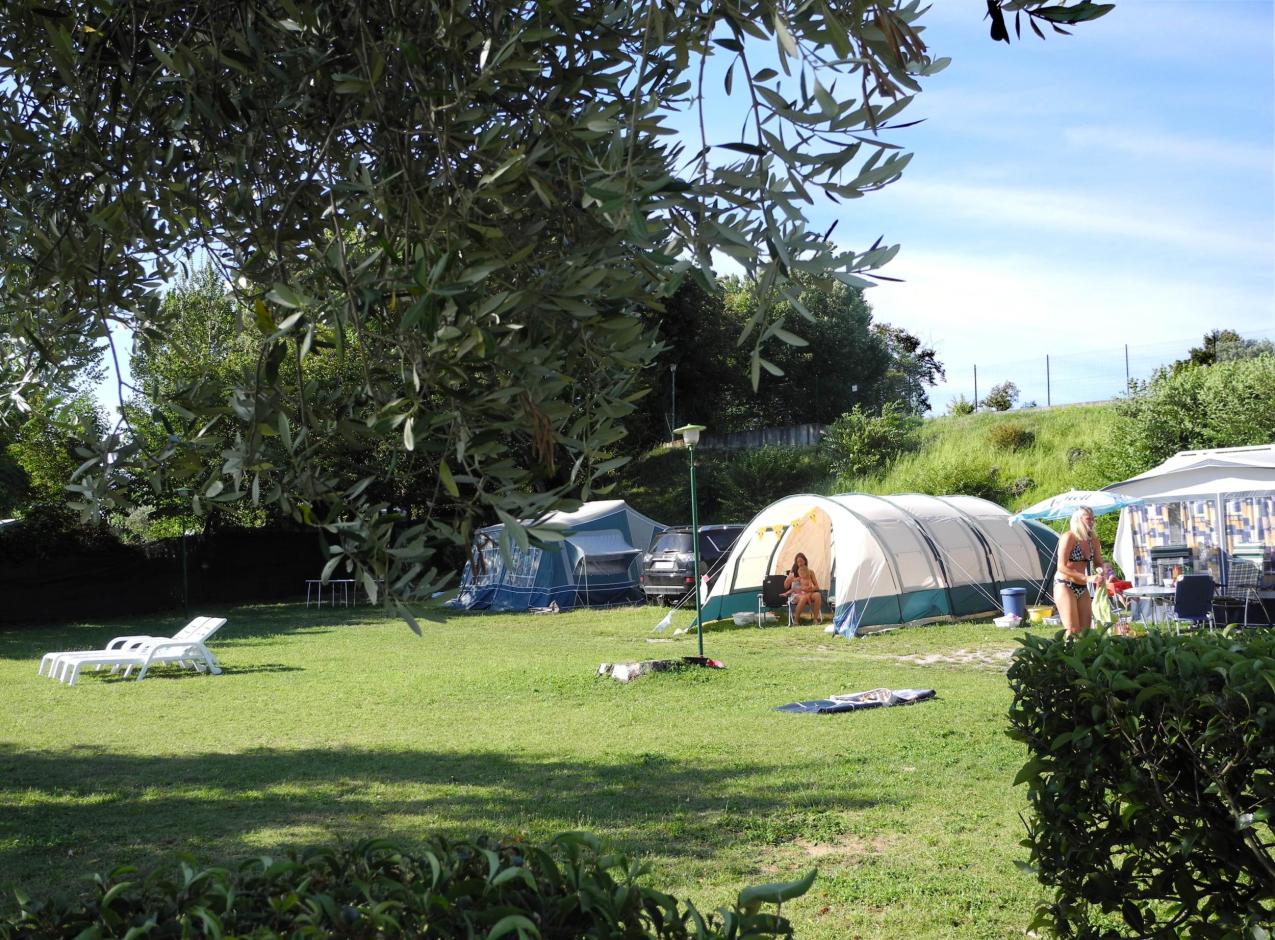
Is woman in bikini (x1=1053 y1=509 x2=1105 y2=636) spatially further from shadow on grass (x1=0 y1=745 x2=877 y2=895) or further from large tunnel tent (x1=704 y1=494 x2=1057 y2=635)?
large tunnel tent (x1=704 y1=494 x2=1057 y2=635)

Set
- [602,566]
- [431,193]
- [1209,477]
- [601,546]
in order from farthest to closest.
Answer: [601,546]
[602,566]
[1209,477]
[431,193]

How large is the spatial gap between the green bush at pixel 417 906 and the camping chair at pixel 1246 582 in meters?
15.6

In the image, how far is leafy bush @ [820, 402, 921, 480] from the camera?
30234 mm

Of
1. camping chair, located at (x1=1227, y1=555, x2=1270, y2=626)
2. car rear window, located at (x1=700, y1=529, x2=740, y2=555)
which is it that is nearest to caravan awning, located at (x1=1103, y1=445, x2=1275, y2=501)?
camping chair, located at (x1=1227, y1=555, x2=1270, y2=626)

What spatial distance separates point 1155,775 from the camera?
132 inches

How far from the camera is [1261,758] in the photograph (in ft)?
10.2

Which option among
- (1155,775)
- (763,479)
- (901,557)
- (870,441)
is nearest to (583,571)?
(901,557)

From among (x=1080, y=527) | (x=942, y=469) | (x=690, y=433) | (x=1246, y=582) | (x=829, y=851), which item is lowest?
(x=829, y=851)

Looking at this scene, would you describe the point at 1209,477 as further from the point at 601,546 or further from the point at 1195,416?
the point at 601,546

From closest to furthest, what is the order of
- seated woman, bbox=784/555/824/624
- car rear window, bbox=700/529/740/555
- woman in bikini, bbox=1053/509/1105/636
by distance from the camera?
woman in bikini, bbox=1053/509/1105/636, seated woman, bbox=784/555/824/624, car rear window, bbox=700/529/740/555

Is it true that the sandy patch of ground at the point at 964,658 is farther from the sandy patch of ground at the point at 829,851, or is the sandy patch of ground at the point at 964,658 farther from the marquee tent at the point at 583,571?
the marquee tent at the point at 583,571

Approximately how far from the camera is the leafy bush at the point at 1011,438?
28791mm

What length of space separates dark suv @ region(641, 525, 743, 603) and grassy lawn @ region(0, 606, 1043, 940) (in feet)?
19.8

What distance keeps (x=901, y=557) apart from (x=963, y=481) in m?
11.3
